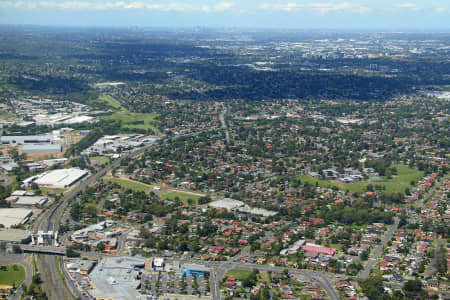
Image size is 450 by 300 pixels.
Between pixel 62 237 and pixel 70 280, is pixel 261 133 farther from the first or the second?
pixel 70 280

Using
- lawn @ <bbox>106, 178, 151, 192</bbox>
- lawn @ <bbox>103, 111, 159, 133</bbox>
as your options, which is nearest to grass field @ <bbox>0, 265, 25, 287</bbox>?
lawn @ <bbox>106, 178, 151, 192</bbox>

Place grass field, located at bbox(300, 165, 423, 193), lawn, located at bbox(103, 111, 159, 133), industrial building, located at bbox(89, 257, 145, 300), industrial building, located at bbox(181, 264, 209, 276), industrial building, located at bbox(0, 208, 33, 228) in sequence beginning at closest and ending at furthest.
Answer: industrial building, located at bbox(89, 257, 145, 300)
industrial building, located at bbox(181, 264, 209, 276)
industrial building, located at bbox(0, 208, 33, 228)
grass field, located at bbox(300, 165, 423, 193)
lawn, located at bbox(103, 111, 159, 133)

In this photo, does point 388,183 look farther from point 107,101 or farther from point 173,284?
point 107,101

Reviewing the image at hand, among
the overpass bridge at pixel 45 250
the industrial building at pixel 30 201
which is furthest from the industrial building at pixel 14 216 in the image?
the overpass bridge at pixel 45 250

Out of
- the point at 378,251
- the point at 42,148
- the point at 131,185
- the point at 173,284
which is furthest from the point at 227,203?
the point at 42,148

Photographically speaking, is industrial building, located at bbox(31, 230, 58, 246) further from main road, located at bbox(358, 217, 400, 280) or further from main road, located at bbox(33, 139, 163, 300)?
main road, located at bbox(358, 217, 400, 280)

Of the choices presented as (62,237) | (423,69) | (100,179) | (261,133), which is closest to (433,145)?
(261,133)

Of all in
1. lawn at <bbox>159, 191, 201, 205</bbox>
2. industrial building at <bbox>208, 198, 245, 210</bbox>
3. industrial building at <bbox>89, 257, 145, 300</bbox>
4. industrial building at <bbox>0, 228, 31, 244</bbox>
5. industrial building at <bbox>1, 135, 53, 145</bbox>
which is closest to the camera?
industrial building at <bbox>89, 257, 145, 300</bbox>
